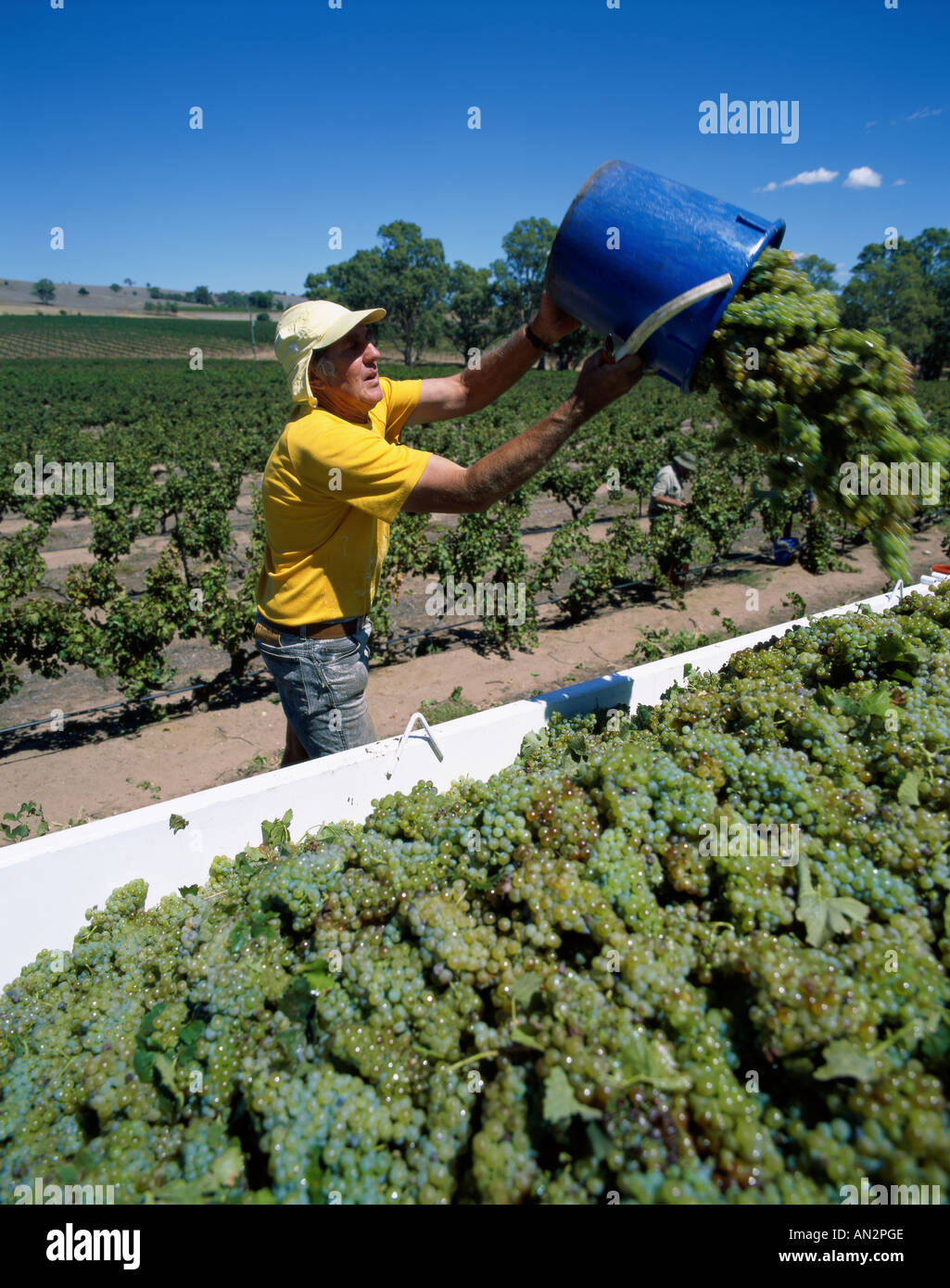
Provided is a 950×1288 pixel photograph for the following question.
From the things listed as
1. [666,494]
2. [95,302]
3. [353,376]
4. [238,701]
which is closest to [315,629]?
[353,376]

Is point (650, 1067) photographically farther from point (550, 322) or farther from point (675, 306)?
point (550, 322)

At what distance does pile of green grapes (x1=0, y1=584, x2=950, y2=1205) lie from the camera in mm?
1229

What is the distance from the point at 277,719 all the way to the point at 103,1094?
490 cm

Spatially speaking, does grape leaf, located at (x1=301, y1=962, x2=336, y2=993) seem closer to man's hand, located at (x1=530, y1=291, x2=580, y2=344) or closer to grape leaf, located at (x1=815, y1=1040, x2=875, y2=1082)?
grape leaf, located at (x1=815, y1=1040, x2=875, y2=1082)

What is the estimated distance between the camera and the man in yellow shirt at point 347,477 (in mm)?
2438

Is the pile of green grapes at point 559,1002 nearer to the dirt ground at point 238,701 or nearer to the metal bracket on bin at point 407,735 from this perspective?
the metal bracket on bin at point 407,735

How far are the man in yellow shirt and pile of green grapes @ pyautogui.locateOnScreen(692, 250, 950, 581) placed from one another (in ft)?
1.22

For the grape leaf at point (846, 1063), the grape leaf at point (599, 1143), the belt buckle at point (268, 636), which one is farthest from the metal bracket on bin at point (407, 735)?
the grape leaf at point (846, 1063)

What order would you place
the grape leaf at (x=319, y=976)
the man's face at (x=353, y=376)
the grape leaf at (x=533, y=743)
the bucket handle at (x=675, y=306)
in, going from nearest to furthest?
the grape leaf at (x=319, y=976) → the bucket handle at (x=675, y=306) → the man's face at (x=353, y=376) → the grape leaf at (x=533, y=743)

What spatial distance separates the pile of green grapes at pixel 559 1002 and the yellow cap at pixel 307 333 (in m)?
1.62
